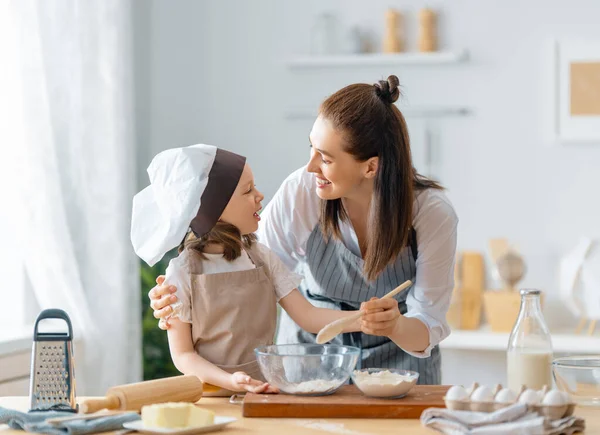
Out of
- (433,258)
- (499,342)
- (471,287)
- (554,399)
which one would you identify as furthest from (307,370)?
(471,287)

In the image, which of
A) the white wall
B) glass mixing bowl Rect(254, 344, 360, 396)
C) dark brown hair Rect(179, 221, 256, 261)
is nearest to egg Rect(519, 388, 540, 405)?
glass mixing bowl Rect(254, 344, 360, 396)

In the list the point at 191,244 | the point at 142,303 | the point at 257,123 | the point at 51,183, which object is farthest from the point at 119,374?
the point at 191,244

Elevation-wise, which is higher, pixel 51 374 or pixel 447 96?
pixel 447 96

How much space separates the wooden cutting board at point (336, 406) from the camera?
1.67 metres

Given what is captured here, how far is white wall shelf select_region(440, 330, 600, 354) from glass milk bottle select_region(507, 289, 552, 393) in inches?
81.2

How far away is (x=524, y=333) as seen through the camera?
1755mm

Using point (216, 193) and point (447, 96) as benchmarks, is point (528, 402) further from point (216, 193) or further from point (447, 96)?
point (447, 96)

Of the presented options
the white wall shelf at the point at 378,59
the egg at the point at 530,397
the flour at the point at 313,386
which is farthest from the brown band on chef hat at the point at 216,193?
the white wall shelf at the point at 378,59

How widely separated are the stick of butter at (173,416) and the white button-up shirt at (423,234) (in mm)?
754

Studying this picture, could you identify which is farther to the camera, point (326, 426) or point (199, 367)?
point (199, 367)

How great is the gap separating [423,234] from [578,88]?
224 cm

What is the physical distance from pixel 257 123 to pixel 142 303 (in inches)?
42.3

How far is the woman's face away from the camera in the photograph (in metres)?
2.10

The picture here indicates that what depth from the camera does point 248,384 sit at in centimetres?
180
